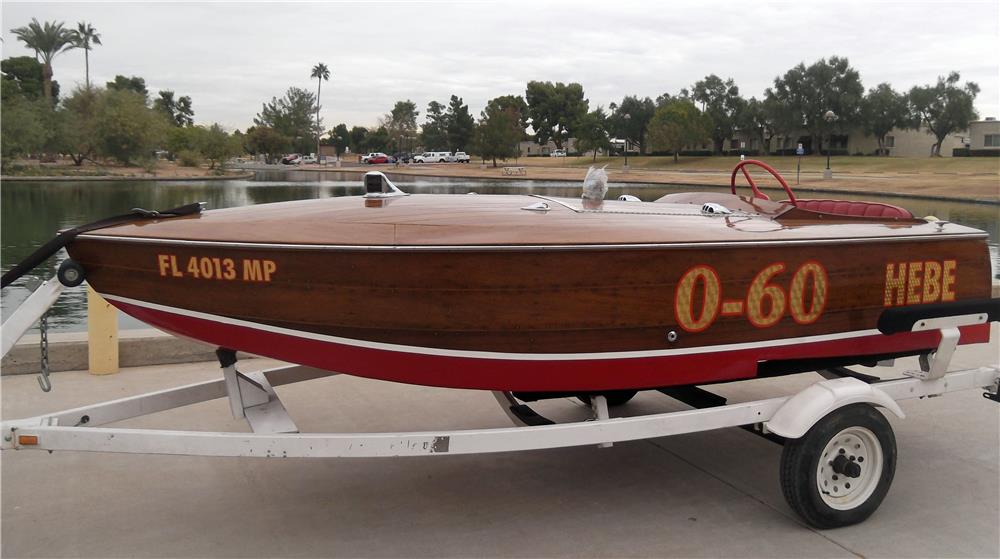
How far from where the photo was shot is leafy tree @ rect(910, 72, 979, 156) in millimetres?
69688

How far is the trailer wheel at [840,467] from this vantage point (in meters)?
3.63

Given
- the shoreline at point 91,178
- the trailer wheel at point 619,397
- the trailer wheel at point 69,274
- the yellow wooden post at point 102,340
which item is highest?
the shoreline at point 91,178

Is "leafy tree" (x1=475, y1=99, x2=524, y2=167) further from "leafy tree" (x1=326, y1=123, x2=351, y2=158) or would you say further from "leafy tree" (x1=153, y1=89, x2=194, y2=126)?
"leafy tree" (x1=153, y1=89, x2=194, y2=126)

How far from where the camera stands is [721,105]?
80500 mm

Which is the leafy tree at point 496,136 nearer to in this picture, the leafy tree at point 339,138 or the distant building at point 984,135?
the leafy tree at point 339,138

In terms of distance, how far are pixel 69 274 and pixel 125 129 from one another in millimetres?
55618

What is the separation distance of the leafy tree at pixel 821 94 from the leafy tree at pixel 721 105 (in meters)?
6.79

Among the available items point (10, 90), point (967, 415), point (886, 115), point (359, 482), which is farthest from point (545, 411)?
point (886, 115)

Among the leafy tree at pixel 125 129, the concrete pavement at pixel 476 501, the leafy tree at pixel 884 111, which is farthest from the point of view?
the leafy tree at pixel 884 111

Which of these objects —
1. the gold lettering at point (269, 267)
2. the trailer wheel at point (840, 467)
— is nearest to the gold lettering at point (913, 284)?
the trailer wheel at point (840, 467)

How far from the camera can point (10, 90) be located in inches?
2196

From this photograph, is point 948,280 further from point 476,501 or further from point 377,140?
point 377,140

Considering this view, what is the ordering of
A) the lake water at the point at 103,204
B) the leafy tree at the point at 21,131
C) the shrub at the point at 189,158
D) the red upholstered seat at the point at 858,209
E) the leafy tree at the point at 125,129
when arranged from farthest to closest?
the shrub at the point at 189,158, the leafy tree at the point at 125,129, the leafy tree at the point at 21,131, the lake water at the point at 103,204, the red upholstered seat at the point at 858,209

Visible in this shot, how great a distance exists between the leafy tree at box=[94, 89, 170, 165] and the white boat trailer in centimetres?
5520
